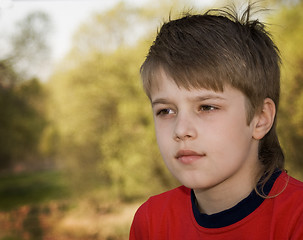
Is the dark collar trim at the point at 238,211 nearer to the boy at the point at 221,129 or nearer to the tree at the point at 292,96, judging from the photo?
the boy at the point at 221,129

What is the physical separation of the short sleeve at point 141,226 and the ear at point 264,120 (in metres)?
0.60

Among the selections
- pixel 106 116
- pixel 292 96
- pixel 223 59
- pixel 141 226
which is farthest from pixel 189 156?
pixel 106 116

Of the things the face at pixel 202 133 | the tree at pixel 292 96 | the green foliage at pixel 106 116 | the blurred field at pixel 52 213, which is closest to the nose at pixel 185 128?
the face at pixel 202 133

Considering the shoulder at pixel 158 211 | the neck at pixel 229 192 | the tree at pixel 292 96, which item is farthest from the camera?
the tree at pixel 292 96

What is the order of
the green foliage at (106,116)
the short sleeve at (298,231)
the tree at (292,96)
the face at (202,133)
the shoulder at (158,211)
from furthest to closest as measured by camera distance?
1. the green foliage at (106,116)
2. the tree at (292,96)
3. the shoulder at (158,211)
4. the face at (202,133)
5. the short sleeve at (298,231)

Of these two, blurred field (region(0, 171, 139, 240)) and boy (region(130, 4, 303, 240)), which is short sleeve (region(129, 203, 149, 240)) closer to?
boy (region(130, 4, 303, 240))

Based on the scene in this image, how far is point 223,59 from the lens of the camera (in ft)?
4.42

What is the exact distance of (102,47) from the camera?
6395 mm

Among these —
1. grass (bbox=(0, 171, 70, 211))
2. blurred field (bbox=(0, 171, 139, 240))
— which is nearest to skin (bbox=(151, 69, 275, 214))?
blurred field (bbox=(0, 171, 139, 240))

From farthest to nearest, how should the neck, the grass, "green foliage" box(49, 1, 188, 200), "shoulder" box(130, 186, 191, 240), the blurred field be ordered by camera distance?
the grass
the blurred field
"green foliage" box(49, 1, 188, 200)
"shoulder" box(130, 186, 191, 240)
the neck

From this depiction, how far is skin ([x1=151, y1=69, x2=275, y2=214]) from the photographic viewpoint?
50.1 inches

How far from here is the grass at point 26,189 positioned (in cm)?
701

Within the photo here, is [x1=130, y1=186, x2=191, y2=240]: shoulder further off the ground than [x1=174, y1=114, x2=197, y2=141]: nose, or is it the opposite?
[x1=174, y1=114, x2=197, y2=141]: nose

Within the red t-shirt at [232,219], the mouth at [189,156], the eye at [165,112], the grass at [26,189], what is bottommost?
the red t-shirt at [232,219]
